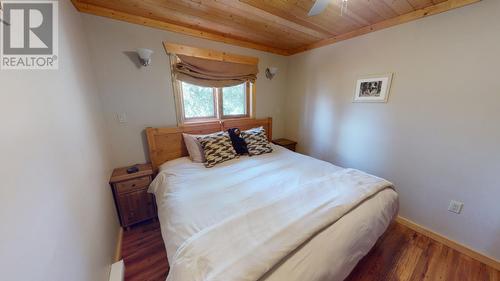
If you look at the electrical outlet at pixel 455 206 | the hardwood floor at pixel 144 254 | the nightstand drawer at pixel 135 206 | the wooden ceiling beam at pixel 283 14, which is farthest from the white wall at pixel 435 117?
the nightstand drawer at pixel 135 206

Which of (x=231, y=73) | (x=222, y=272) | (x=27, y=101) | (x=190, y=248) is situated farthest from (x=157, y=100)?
(x=222, y=272)

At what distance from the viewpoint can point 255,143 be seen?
2.47m

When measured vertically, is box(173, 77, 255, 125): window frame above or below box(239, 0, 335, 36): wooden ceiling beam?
below

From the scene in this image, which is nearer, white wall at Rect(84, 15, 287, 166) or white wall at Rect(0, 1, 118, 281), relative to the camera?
white wall at Rect(0, 1, 118, 281)

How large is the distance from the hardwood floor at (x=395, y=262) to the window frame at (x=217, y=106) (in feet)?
4.76

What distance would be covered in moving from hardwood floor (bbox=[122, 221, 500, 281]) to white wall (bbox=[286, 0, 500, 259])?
0.23m

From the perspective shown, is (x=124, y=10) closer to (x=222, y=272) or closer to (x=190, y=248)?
(x=190, y=248)

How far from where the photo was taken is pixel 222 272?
77 centimetres

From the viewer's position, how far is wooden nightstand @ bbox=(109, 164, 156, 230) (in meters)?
1.82

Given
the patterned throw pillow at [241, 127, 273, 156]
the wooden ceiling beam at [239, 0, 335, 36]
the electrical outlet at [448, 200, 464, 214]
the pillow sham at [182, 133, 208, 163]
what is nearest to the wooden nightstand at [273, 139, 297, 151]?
the patterned throw pillow at [241, 127, 273, 156]

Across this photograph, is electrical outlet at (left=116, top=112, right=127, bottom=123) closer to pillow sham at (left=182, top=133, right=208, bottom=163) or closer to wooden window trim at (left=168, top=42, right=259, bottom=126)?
wooden window trim at (left=168, top=42, right=259, bottom=126)

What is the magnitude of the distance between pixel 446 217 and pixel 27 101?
3.26 m

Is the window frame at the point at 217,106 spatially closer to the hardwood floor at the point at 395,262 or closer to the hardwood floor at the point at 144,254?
the hardwood floor at the point at 144,254

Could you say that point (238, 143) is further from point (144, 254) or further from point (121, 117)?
point (144, 254)
